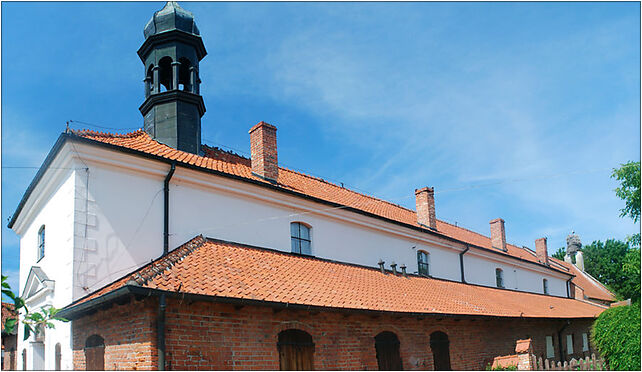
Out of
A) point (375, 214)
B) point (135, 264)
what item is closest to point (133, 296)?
point (135, 264)

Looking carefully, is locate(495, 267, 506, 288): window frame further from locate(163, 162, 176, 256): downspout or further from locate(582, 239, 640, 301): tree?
locate(582, 239, 640, 301): tree

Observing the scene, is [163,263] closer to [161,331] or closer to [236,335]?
[161,331]

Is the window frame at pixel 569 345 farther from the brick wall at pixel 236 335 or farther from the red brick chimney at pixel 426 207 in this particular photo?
the brick wall at pixel 236 335

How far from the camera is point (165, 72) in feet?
53.5

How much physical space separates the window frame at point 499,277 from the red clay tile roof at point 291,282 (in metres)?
7.08

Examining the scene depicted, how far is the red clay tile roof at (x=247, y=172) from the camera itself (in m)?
13.8

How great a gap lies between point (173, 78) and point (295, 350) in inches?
336

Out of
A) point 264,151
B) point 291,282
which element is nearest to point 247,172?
point 264,151

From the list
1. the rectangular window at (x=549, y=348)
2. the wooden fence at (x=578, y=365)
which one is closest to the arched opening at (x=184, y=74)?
the wooden fence at (x=578, y=365)

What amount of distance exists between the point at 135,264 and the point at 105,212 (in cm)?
132

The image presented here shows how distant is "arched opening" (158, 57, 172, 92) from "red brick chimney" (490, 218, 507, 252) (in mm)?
19717

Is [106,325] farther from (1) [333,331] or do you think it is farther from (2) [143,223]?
(1) [333,331]

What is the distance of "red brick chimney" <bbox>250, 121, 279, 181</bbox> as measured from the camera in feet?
52.7

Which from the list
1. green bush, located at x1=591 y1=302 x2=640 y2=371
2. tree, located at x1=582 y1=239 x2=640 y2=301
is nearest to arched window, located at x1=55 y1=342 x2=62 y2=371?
green bush, located at x1=591 y1=302 x2=640 y2=371
